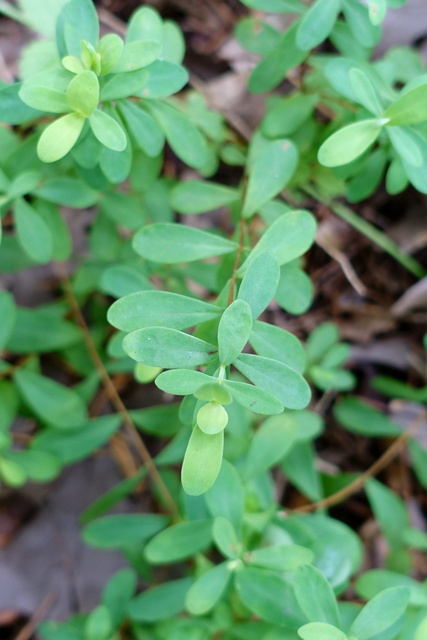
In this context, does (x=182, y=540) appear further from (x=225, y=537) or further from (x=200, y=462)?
(x=200, y=462)

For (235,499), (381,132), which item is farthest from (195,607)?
(381,132)

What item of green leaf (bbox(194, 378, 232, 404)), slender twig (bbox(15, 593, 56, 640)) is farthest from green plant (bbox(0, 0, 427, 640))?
slender twig (bbox(15, 593, 56, 640))

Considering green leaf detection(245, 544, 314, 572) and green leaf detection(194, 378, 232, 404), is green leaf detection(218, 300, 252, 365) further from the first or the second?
green leaf detection(245, 544, 314, 572)

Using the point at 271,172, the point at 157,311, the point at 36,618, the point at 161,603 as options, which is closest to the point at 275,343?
the point at 157,311

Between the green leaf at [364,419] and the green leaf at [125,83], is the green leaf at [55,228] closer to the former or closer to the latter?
the green leaf at [125,83]

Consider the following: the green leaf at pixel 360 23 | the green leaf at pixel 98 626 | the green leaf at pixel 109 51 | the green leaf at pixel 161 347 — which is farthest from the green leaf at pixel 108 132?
the green leaf at pixel 98 626
